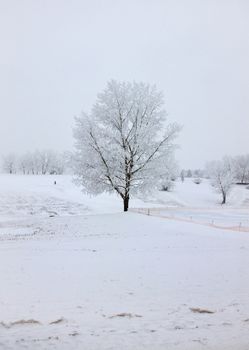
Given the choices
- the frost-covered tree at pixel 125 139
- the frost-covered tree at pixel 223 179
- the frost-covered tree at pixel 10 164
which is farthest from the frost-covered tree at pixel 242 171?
the frost-covered tree at pixel 125 139

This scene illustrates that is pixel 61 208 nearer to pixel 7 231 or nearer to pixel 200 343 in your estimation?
pixel 7 231

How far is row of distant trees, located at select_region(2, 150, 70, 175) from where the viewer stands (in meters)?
141

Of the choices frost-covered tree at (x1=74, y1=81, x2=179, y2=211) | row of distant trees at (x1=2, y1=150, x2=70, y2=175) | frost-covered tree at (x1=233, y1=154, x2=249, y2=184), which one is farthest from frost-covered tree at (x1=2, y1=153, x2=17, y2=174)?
frost-covered tree at (x1=74, y1=81, x2=179, y2=211)

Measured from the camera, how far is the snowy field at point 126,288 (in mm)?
6879

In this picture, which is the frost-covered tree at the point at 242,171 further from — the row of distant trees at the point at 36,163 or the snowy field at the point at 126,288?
the snowy field at the point at 126,288

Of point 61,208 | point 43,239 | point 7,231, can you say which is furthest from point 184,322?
point 61,208

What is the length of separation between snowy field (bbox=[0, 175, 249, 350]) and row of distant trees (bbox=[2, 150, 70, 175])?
121544 mm

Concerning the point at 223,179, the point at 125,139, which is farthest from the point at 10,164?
the point at 125,139

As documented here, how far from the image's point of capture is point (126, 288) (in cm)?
1017

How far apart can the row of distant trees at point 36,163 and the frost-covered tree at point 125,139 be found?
113m

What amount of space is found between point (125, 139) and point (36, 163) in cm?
→ 12101

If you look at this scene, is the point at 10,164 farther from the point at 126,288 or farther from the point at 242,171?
the point at 126,288

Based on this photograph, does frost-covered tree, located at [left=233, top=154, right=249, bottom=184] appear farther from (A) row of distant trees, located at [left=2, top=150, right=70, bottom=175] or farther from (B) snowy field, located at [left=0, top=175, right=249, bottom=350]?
(B) snowy field, located at [left=0, top=175, right=249, bottom=350]

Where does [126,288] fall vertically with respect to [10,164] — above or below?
below
